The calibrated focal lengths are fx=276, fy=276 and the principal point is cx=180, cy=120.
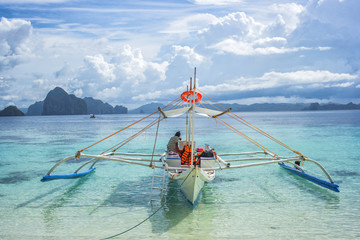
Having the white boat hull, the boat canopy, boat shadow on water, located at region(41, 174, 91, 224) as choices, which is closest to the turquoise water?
boat shadow on water, located at region(41, 174, 91, 224)

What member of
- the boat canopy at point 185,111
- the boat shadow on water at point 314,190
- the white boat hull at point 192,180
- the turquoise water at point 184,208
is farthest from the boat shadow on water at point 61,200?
the boat shadow on water at point 314,190

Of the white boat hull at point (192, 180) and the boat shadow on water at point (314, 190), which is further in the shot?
the boat shadow on water at point (314, 190)

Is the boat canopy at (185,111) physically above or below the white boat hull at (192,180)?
above

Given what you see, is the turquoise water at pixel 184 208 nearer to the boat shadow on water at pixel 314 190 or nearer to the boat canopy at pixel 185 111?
the boat shadow on water at pixel 314 190

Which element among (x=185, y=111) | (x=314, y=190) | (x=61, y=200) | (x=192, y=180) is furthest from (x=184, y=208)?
(x=314, y=190)

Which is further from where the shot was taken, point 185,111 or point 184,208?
point 185,111

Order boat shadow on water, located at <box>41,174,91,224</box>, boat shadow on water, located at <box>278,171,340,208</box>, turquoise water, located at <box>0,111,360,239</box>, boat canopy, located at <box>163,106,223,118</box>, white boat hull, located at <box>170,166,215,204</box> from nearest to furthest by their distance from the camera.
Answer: turquoise water, located at <box>0,111,360,239</box> → white boat hull, located at <box>170,166,215,204</box> → boat shadow on water, located at <box>41,174,91,224</box> → boat shadow on water, located at <box>278,171,340,208</box> → boat canopy, located at <box>163,106,223,118</box>

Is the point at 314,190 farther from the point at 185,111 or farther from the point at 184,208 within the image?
the point at 185,111

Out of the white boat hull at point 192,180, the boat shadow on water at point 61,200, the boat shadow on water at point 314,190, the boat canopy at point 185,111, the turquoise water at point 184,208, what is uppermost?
the boat canopy at point 185,111

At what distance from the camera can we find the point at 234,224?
793cm

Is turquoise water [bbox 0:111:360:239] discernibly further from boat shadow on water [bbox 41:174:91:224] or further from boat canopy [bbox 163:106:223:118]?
boat canopy [bbox 163:106:223:118]

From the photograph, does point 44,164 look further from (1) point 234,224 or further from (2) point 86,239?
(1) point 234,224

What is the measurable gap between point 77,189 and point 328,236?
9288mm

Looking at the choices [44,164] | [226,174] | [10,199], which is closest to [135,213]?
[10,199]
